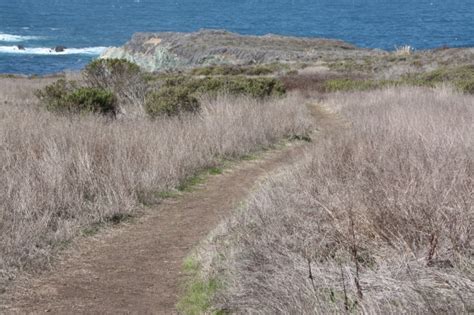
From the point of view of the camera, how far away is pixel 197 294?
4789 millimetres

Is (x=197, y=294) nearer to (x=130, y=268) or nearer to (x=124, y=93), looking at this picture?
(x=130, y=268)

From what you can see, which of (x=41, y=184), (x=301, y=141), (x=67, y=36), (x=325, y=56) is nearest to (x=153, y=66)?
(x=325, y=56)

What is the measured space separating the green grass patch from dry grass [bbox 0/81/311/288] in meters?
1.34

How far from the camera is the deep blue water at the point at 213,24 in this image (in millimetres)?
74562

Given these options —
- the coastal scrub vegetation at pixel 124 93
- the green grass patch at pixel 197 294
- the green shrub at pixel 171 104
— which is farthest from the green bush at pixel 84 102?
the green grass patch at pixel 197 294

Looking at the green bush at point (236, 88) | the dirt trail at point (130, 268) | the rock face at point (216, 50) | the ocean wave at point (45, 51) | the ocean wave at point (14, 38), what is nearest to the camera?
the dirt trail at point (130, 268)

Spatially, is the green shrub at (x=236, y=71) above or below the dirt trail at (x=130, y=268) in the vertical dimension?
below

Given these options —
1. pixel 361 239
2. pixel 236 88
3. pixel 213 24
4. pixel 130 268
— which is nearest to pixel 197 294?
pixel 130 268

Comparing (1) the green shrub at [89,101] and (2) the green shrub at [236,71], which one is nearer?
(1) the green shrub at [89,101]

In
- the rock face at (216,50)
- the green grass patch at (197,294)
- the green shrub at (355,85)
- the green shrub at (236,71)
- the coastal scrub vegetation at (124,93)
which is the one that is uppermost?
the green grass patch at (197,294)

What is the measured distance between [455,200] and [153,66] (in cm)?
5304

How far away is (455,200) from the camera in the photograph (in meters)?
4.49

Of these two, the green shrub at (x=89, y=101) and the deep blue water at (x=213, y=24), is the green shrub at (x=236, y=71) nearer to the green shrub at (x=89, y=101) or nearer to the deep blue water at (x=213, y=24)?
the deep blue water at (x=213, y=24)

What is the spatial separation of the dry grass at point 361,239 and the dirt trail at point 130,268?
0.48m
